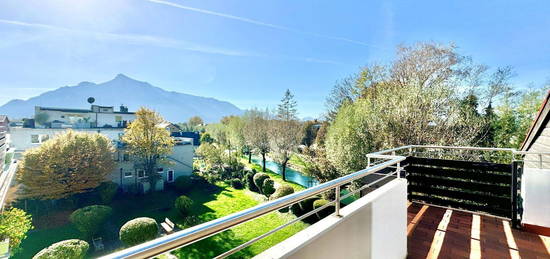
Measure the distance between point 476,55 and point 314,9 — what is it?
838 cm

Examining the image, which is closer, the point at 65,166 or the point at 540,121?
the point at 540,121

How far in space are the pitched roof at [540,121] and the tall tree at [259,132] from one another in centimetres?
1660

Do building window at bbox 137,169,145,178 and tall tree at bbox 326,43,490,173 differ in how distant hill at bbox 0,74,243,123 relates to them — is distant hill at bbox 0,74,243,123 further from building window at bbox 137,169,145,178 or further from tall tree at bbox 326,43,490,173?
tall tree at bbox 326,43,490,173

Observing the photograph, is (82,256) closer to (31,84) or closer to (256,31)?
(256,31)

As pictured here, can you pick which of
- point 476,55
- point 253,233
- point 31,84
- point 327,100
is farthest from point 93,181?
point 31,84

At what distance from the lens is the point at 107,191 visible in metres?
14.6

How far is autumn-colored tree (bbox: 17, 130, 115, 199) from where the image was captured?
13.0 metres

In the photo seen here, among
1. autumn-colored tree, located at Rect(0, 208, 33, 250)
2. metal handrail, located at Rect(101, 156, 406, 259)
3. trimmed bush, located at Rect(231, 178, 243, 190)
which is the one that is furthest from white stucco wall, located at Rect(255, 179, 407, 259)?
trimmed bush, located at Rect(231, 178, 243, 190)

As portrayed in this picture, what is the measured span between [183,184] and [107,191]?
4612mm

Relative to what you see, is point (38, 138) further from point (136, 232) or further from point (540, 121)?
point (540, 121)

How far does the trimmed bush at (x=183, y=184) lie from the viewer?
1727 cm

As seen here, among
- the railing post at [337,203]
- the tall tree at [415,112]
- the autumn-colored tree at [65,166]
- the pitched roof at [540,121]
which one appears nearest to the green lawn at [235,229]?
the tall tree at [415,112]

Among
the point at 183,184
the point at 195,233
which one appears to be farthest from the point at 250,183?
the point at 195,233

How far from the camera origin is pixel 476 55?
11.2 meters
